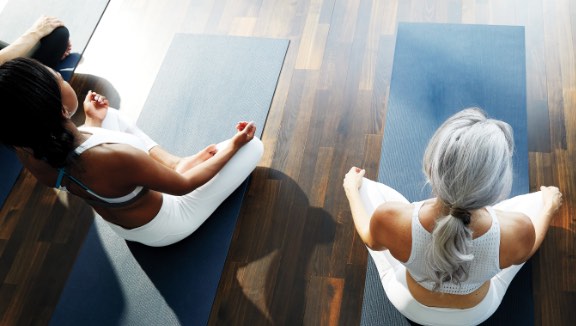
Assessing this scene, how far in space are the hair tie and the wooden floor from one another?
3.10 feet

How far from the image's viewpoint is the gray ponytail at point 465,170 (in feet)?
4.16

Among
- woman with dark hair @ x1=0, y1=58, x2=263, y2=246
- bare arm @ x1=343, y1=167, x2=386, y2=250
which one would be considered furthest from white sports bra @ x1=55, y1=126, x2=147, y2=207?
bare arm @ x1=343, y1=167, x2=386, y2=250

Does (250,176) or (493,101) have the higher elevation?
(493,101)

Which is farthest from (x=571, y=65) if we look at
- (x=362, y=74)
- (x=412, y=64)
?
(x=362, y=74)

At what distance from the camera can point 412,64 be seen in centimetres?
265

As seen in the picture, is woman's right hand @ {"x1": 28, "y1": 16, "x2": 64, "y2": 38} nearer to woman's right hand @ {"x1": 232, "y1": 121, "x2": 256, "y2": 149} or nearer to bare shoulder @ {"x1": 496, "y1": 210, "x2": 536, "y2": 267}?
woman's right hand @ {"x1": 232, "y1": 121, "x2": 256, "y2": 149}

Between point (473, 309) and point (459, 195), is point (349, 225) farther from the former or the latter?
point (459, 195)

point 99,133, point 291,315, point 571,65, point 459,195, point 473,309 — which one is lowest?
point 291,315

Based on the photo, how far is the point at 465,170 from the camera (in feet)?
4.17

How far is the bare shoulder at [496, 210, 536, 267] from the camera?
152cm

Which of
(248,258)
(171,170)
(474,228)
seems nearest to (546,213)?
(474,228)

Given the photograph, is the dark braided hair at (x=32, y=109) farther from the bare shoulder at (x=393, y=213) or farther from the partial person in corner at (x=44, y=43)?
the partial person in corner at (x=44, y=43)

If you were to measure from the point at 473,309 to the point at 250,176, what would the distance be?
1199mm

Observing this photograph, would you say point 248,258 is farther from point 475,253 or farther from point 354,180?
point 475,253
